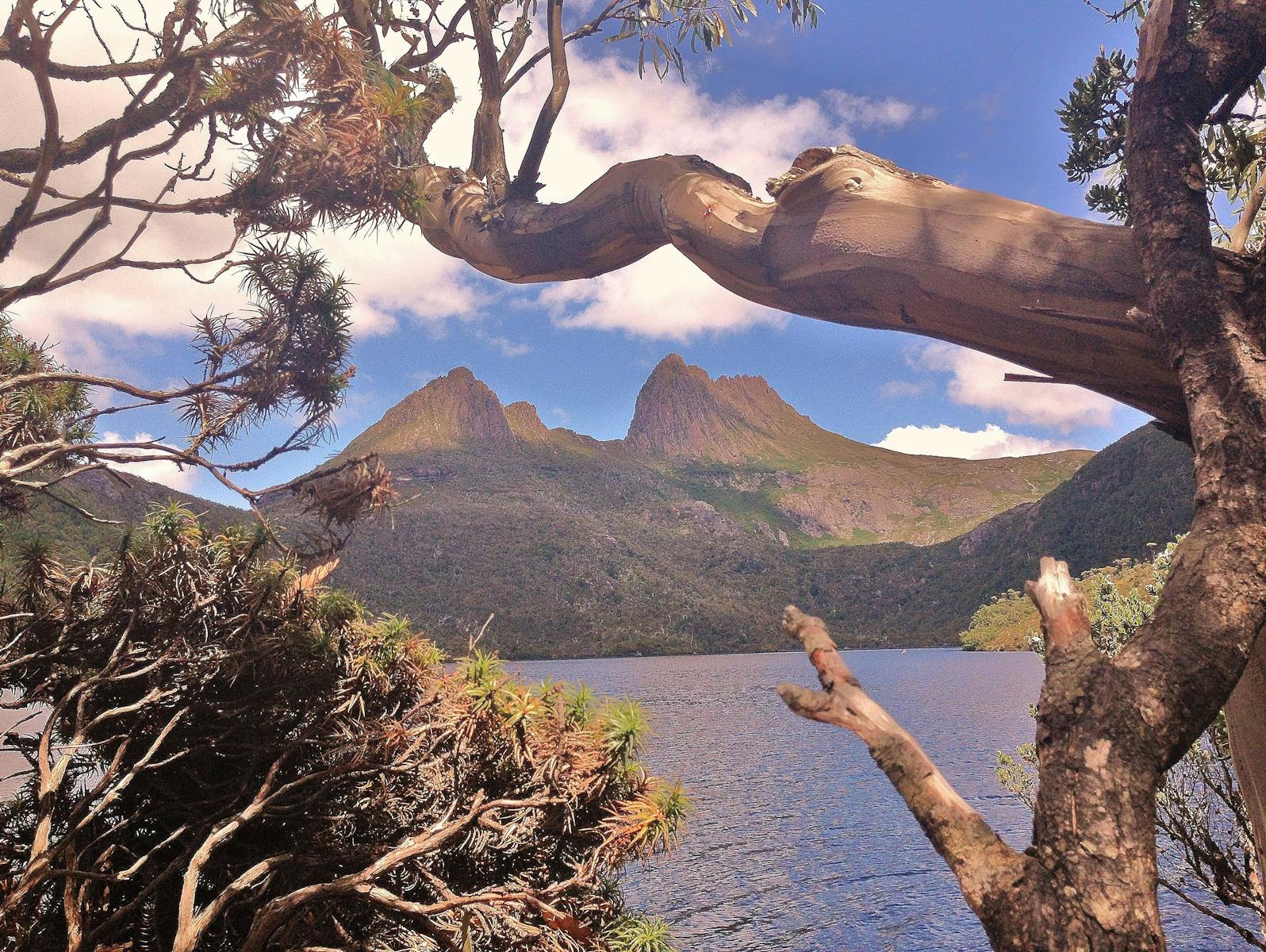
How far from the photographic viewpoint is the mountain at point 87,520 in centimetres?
408

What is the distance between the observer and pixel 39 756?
11.3 ft

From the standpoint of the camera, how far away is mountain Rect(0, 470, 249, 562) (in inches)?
161

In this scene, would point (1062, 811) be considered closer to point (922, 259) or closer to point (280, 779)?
point (922, 259)

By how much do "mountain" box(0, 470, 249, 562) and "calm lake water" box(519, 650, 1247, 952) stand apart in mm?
3091

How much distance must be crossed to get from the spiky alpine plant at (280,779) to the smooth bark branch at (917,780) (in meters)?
2.23

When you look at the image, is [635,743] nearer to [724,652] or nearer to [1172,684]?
[1172,684]

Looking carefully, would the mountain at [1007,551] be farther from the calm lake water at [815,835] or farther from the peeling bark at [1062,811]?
the peeling bark at [1062,811]

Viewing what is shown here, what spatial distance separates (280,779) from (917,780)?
3561 millimetres

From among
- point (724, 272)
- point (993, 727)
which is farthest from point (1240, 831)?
point (993, 727)

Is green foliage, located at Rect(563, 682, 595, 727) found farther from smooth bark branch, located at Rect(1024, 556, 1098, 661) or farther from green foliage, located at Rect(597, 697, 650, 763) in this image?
smooth bark branch, located at Rect(1024, 556, 1098, 661)

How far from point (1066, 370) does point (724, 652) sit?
262 ft

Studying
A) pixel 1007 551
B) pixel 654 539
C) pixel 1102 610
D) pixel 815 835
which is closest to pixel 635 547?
pixel 654 539

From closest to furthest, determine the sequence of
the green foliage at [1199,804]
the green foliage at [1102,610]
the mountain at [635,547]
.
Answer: the green foliage at [1199,804] → the green foliage at [1102,610] → the mountain at [635,547]

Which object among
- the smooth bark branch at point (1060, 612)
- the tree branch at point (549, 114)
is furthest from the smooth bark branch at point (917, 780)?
the tree branch at point (549, 114)
